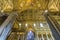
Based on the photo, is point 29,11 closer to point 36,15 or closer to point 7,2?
point 36,15

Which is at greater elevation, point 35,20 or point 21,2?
point 21,2

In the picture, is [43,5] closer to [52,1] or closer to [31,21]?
[52,1]

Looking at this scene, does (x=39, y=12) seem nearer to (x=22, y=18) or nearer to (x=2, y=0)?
(x=22, y=18)

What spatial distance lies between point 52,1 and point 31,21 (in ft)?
5.14

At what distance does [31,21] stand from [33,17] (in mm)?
408

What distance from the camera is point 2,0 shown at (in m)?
7.39

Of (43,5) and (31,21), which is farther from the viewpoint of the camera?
(43,5)

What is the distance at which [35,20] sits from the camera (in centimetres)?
696

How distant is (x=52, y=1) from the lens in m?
7.40

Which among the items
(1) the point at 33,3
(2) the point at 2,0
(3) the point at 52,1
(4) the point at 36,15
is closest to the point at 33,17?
(4) the point at 36,15

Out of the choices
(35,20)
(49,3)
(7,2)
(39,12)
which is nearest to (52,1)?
(49,3)

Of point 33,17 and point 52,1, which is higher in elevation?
point 52,1

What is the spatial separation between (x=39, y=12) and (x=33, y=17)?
1.26ft

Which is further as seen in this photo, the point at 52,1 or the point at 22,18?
the point at 52,1
